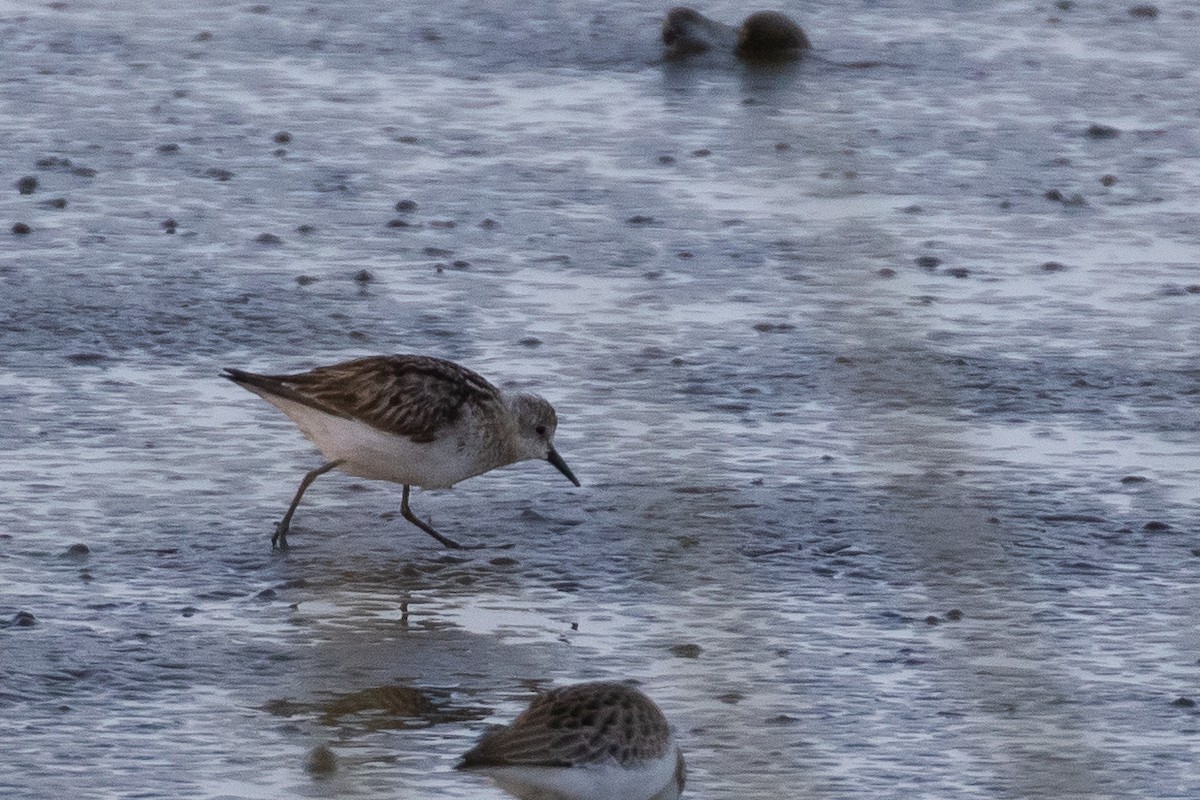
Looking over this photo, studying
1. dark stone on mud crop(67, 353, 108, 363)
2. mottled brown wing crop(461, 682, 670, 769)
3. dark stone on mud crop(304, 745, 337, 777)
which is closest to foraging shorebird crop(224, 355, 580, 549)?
dark stone on mud crop(67, 353, 108, 363)

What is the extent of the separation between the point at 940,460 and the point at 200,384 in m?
6.28

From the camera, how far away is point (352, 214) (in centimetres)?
1102

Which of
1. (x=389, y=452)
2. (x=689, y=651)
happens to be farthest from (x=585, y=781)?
(x=389, y=452)

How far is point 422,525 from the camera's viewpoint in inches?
296

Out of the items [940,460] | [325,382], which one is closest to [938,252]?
[325,382]

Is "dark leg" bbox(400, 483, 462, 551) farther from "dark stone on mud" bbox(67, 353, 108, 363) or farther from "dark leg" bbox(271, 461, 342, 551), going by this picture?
"dark stone on mud" bbox(67, 353, 108, 363)

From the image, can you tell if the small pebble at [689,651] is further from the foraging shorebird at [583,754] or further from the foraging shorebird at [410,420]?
the foraging shorebird at [410,420]

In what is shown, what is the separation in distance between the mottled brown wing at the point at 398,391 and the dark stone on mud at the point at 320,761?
1944 millimetres

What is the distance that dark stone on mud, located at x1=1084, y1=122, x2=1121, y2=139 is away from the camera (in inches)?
495

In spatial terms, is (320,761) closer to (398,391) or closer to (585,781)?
(585,781)

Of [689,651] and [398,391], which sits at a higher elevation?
[398,391]

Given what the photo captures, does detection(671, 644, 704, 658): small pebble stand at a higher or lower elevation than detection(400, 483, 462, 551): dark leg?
higher

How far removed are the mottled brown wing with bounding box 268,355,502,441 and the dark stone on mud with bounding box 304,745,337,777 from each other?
1.94m

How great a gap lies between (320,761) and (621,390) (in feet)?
11.0
